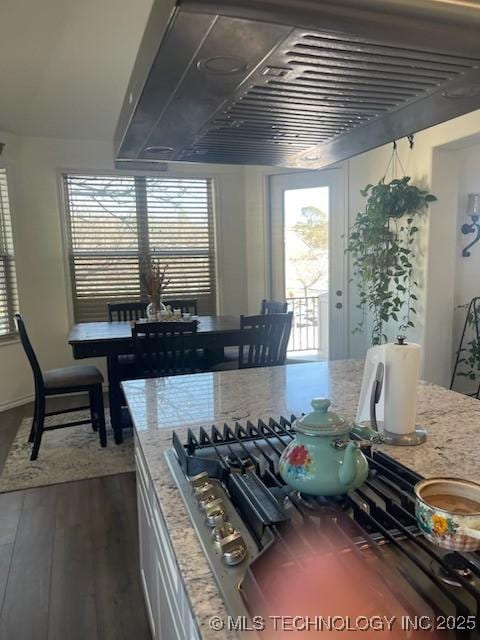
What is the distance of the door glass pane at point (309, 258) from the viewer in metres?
4.94

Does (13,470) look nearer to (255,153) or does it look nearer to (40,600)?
(40,600)

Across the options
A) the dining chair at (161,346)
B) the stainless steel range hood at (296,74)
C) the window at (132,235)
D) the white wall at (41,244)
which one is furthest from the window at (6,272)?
the stainless steel range hood at (296,74)

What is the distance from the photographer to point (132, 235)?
16.8ft

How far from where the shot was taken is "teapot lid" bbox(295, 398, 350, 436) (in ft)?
3.04

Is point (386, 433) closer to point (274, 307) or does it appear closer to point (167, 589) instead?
point (167, 589)

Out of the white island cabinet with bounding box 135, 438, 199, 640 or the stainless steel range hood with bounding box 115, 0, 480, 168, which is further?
the white island cabinet with bounding box 135, 438, 199, 640

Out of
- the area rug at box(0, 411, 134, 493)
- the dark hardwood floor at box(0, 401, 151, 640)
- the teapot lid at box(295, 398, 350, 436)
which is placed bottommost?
the dark hardwood floor at box(0, 401, 151, 640)

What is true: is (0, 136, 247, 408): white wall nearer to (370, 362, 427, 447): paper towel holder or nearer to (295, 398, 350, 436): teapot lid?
(370, 362, 427, 447): paper towel holder

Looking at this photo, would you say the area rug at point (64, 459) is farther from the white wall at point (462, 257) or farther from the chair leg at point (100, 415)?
the white wall at point (462, 257)

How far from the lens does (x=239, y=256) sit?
545cm

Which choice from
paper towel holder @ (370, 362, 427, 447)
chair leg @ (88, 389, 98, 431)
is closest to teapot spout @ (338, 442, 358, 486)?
paper towel holder @ (370, 362, 427, 447)

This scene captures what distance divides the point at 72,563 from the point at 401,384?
183cm

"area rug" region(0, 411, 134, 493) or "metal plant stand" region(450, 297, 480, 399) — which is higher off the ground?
"metal plant stand" region(450, 297, 480, 399)

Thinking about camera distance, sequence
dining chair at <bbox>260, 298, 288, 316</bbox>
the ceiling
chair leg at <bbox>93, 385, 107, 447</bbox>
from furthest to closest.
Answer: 1. dining chair at <bbox>260, 298, 288, 316</bbox>
2. chair leg at <bbox>93, 385, 107, 447</bbox>
3. the ceiling
